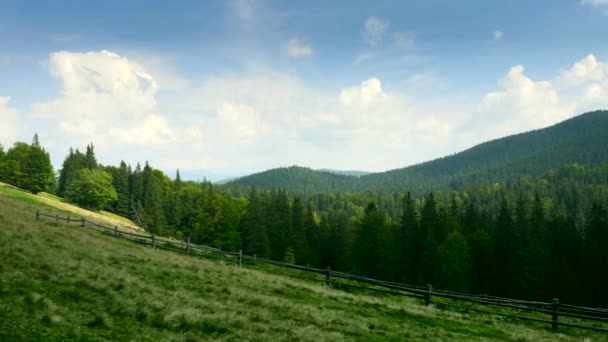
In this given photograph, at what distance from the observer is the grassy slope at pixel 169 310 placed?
9.41 m

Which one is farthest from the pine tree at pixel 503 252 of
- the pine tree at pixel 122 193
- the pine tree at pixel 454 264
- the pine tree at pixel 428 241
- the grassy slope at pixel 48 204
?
the pine tree at pixel 122 193

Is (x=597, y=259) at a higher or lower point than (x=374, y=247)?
higher

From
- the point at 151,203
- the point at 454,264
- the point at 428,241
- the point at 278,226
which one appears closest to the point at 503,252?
the point at 454,264

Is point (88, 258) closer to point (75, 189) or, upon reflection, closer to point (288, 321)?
point (288, 321)

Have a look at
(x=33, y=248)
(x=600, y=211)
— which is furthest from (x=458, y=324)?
(x=600, y=211)

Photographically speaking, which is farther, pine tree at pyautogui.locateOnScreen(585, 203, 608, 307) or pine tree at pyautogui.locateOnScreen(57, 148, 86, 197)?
pine tree at pyautogui.locateOnScreen(57, 148, 86, 197)

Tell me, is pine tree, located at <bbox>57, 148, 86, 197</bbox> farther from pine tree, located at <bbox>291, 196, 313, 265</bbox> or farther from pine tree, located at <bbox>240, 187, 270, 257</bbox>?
pine tree, located at <bbox>291, 196, 313, 265</bbox>

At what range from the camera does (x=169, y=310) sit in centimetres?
1154

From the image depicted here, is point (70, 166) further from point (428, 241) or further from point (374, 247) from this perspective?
point (428, 241)

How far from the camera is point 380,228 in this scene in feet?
226

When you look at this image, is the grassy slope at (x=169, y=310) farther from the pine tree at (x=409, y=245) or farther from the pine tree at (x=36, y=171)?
the pine tree at (x=36, y=171)

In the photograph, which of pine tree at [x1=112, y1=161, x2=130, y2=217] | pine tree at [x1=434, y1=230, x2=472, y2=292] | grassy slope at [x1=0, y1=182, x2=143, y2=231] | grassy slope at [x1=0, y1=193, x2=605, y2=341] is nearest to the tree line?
pine tree at [x1=434, y1=230, x2=472, y2=292]

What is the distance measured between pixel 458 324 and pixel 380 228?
52.2 meters

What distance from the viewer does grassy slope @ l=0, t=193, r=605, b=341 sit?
941 cm
